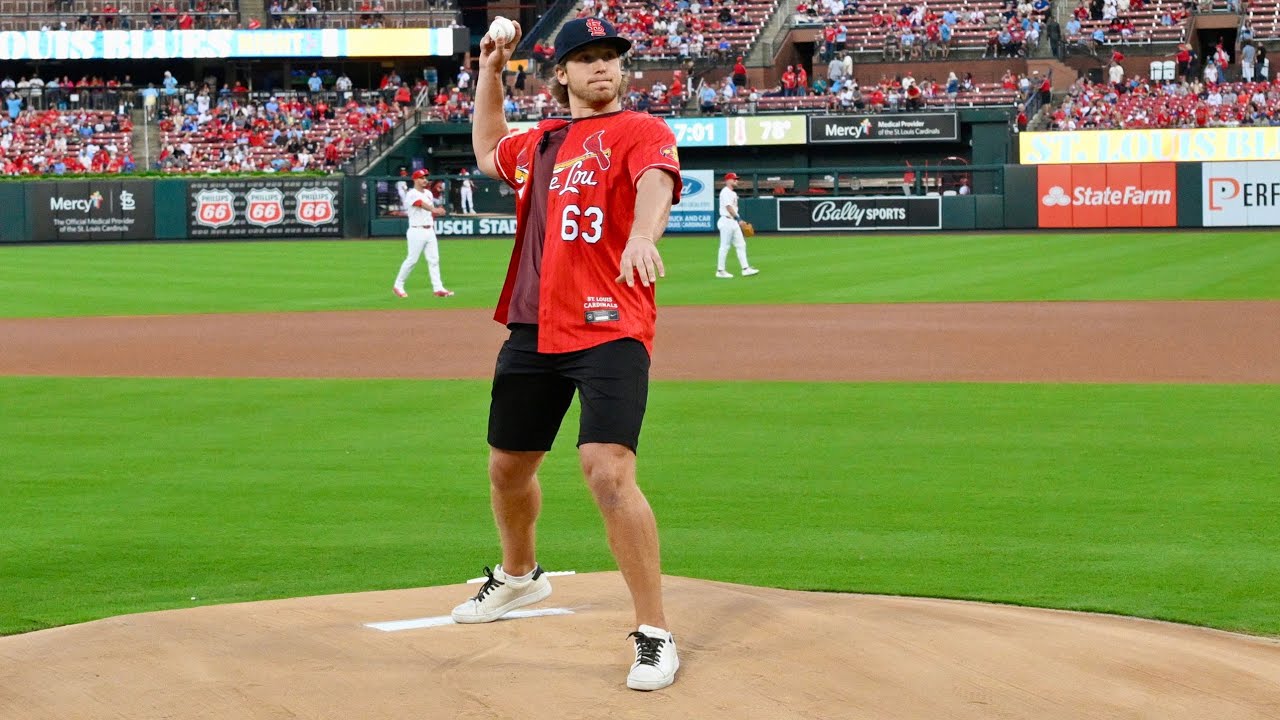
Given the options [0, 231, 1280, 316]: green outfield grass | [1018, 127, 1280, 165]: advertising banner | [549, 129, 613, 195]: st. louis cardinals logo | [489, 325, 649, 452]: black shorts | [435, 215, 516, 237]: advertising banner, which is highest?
[1018, 127, 1280, 165]: advertising banner

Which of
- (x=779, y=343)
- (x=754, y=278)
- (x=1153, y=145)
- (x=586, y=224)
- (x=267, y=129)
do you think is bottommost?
(x=779, y=343)

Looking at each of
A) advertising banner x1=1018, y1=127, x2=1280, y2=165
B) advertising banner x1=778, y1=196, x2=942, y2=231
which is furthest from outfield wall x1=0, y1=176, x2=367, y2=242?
advertising banner x1=1018, y1=127, x2=1280, y2=165

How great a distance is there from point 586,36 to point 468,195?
3965 cm

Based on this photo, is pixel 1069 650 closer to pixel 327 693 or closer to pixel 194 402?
pixel 327 693

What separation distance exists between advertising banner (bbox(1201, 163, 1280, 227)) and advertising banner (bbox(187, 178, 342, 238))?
2273 centimetres

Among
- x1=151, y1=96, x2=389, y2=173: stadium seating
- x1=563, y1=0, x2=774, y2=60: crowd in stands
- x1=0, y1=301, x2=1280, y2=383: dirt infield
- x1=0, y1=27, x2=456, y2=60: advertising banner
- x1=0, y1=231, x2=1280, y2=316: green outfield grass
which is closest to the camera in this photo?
x1=0, y1=301, x2=1280, y2=383: dirt infield

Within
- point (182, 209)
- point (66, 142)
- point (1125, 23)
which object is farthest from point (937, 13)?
point (66, 142)

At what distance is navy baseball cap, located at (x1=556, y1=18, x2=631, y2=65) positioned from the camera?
518 centimetres

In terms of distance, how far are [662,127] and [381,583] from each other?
2742 millimetres

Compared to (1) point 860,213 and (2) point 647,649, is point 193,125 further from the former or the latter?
(2) point 647,649

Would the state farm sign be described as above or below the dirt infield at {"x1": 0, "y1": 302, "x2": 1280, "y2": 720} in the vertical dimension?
above

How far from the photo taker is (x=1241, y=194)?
38.7m

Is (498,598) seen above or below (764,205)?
below

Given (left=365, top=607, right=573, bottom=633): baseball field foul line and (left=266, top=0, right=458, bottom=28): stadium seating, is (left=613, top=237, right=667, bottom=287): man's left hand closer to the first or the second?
(left=365, top=607, right=573, bottom=633): baseball field foul line
